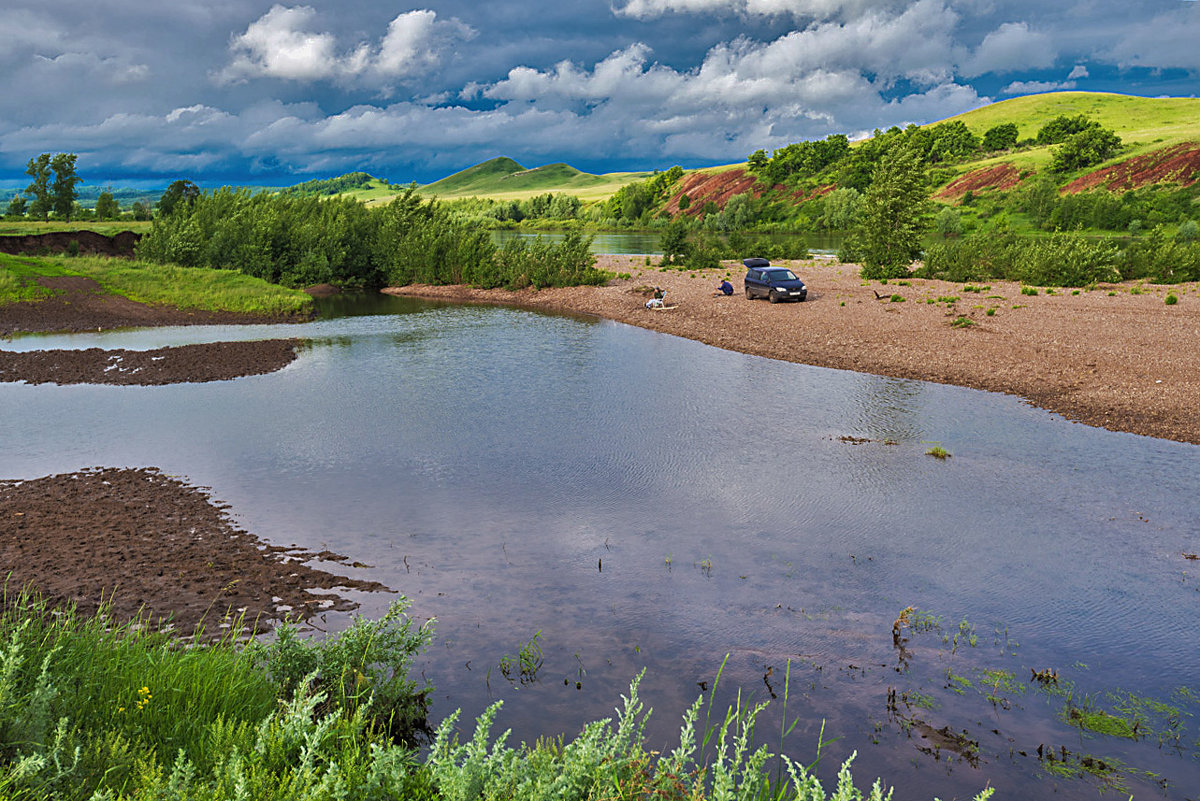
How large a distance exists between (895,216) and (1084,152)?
268 feet

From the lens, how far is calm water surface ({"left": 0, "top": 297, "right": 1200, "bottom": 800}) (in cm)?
674

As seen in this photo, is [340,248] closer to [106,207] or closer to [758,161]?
[106,207]

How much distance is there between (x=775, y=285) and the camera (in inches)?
1414

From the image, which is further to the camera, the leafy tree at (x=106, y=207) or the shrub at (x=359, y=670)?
the leafy tree at (x=106, y=207)

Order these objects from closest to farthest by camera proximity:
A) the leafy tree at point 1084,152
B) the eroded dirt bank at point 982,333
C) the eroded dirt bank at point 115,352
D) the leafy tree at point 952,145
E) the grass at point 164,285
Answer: the eroded dirt bank at point 982,333 → the eroded dirt bank at point 115,352 → the grass at point 164,285 → the leafy tree at point 1084,152 → the leafy tree at point 952,145

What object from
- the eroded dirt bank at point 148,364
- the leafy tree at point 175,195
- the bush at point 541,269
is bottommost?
the eroded dirt bank at point 148,364

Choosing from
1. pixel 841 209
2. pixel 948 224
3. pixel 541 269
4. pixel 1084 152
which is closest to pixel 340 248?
pixel 541 269

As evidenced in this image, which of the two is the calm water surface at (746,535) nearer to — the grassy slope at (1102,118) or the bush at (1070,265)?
the bush at (1070,265)

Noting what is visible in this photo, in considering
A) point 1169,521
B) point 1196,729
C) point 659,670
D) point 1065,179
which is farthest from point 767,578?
point 1065,179

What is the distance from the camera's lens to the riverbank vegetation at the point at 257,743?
→ 12.1ft

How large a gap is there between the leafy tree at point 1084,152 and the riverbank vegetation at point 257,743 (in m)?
127

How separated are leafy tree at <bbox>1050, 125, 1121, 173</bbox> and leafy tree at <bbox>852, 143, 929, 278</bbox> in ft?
257

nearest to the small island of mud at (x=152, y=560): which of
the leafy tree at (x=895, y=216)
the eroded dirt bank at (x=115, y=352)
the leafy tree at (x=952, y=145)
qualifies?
the eroded dirt bank at (x=115, y=352)

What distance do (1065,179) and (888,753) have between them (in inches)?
4758
